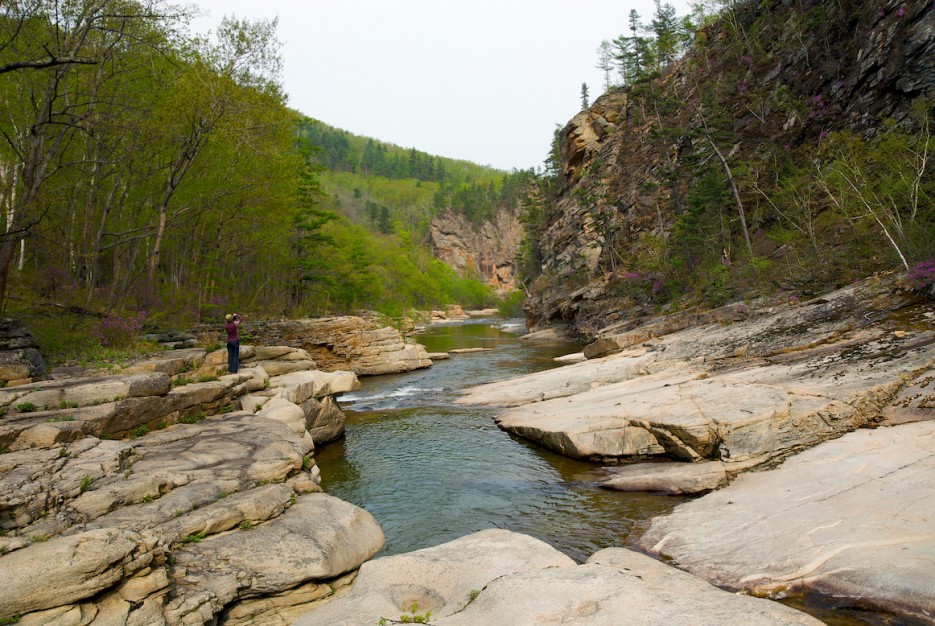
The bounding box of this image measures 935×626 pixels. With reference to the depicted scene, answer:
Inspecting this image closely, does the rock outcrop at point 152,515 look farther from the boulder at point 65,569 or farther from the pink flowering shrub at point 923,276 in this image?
the pink flowering shrub at point 923,276

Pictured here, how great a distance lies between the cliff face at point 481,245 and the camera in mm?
147375

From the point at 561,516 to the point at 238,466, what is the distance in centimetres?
693

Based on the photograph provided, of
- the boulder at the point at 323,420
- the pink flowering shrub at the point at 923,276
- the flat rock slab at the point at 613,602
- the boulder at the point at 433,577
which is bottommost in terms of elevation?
the boulder at the point at 323,420

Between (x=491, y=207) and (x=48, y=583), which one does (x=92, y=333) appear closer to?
(x=48, y=583)

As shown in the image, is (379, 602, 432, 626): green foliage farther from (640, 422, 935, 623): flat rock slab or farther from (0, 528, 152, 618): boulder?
(640, 422, 935, 623): flat rock slab

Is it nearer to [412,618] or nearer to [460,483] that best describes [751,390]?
[460,483]

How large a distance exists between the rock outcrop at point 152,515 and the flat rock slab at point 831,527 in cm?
586

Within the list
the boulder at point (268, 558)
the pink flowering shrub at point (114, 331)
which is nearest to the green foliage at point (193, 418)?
the boulder at point (268, 558)

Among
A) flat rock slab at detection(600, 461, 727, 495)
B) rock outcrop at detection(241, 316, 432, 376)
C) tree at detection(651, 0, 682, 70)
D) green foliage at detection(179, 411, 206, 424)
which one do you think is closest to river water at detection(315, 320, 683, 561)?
flat rock slab at detection(600, 461, 727, 495)

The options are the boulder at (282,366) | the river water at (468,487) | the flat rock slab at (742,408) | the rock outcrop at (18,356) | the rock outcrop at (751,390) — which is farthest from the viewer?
the boulder at (282,366)

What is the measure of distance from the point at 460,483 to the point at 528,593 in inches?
316

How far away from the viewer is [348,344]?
33.4 meters

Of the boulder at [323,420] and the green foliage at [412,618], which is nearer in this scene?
the green foliage at [412,618]

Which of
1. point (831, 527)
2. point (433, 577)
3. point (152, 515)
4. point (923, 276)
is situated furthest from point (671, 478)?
point (923, 276)
